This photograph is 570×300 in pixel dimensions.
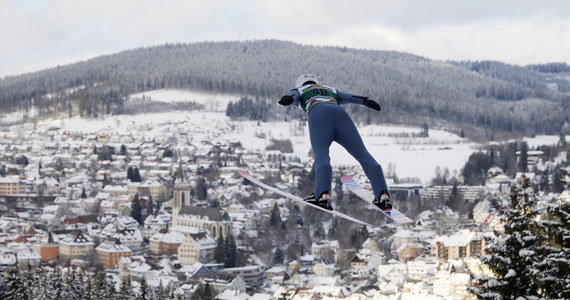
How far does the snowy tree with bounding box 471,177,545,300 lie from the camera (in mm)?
7949

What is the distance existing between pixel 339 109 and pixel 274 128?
292ft

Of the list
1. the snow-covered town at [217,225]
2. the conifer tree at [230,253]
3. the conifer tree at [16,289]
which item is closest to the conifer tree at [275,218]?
the snow-covered town at [217,225]

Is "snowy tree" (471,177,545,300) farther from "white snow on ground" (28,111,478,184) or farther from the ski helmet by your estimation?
"white snow on ground" (28,111,478,184)

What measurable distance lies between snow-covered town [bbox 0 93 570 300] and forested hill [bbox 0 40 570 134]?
15.0 meters

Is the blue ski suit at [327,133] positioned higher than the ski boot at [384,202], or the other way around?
the blue ski suit at [327,133]

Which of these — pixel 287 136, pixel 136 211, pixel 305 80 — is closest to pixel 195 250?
pixel 136 211

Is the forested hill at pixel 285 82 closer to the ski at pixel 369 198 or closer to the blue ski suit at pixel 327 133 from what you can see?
the ski at pixel 369 198

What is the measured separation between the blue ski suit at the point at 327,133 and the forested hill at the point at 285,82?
3665 inches

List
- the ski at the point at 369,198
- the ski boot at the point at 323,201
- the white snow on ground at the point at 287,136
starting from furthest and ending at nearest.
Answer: the white snow on ground at the point at 287,136 → the ski at the point at 369,198 → the ski boot at the point at 323,201

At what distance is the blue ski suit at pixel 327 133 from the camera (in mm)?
5969

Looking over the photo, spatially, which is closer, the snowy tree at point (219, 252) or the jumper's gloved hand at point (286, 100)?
the jumper's gloved hand at point (286, 100)

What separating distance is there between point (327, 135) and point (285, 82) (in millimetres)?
103144

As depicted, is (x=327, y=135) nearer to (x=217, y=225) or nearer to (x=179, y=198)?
(x=217, y=225)

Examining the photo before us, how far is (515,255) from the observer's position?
26.5 feet
